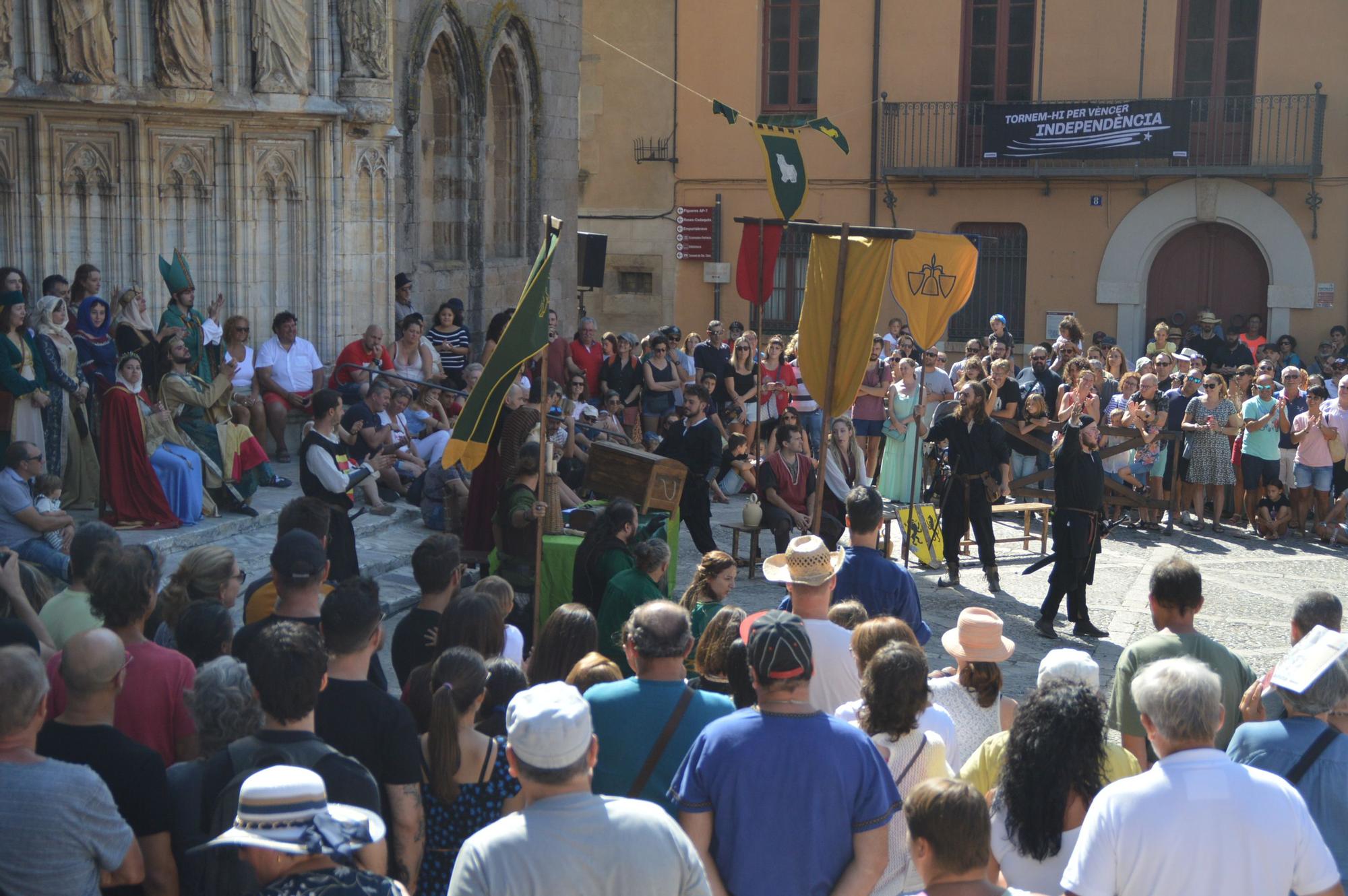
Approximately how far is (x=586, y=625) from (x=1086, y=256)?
21011mm

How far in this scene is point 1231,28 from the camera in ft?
77.4

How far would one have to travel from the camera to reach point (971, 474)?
11.3 metres

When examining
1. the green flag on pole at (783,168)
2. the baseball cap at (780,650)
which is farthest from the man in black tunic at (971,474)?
the baseball cap at (780,650)

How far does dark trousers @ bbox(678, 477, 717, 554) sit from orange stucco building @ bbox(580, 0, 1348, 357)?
47.7 ft

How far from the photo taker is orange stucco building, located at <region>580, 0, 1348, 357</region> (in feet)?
76.5

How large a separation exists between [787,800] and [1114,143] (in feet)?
72.2

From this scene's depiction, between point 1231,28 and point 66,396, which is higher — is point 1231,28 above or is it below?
above

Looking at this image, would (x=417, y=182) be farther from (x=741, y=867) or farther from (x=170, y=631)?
(x=741, y=867)

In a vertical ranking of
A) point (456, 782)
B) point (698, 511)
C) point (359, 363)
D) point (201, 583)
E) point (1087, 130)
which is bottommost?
point (698, 511)

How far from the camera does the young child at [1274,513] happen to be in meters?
14.2

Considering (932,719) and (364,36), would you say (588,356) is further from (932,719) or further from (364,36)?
(932,719)

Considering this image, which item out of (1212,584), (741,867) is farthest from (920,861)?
(1212,584)

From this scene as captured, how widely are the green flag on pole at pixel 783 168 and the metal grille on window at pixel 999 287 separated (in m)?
13.7

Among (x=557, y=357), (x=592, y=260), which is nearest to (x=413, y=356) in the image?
(x=557, y=357)
